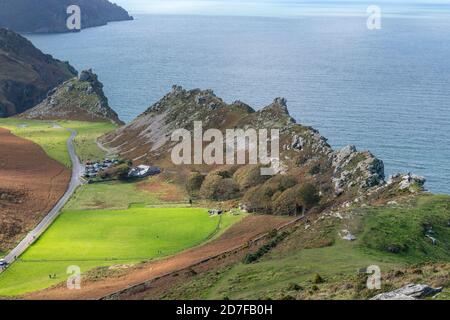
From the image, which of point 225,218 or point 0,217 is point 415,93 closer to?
point 225,218

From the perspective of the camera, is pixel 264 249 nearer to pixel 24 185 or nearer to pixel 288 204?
pixel 288 204

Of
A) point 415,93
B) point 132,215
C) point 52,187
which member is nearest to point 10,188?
point 52,187

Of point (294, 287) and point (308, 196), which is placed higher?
point (294, 287)

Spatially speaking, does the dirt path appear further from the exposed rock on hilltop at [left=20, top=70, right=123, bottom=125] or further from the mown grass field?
the exposed rock on hilltop at [left=20, top=70, right=123, bottom=125]

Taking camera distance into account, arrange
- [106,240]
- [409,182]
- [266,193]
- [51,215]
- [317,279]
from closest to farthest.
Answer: [317,279], [409,182], [106,240], [266,193], [51,215]

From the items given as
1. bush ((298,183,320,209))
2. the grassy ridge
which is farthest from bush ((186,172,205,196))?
the grassy ridge

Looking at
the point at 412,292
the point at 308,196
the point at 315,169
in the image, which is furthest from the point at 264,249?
the point at 315,169

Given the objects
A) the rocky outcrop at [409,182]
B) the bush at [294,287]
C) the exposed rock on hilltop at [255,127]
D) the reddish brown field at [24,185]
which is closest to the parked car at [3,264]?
the reddish brown field at [24,185]
